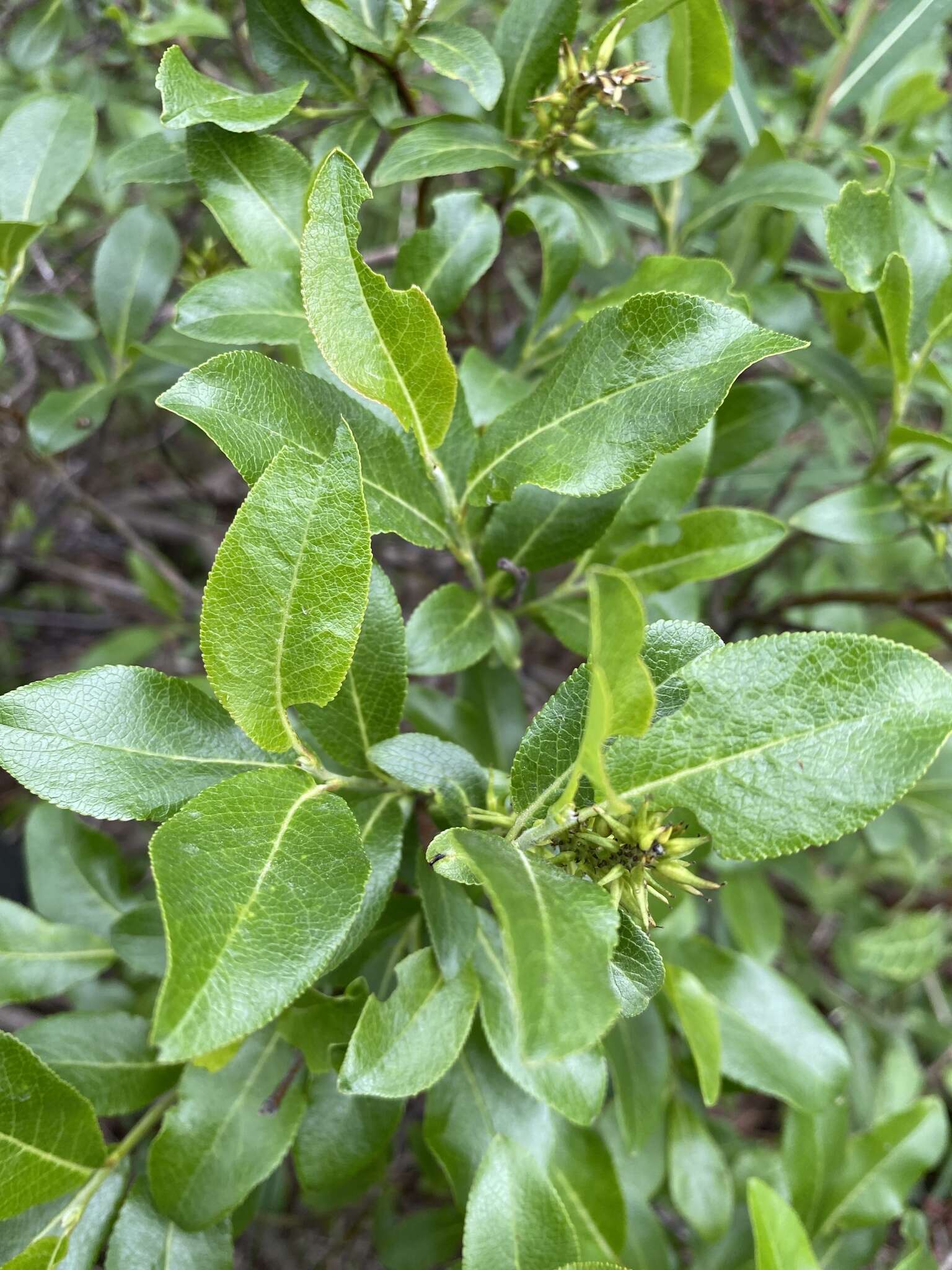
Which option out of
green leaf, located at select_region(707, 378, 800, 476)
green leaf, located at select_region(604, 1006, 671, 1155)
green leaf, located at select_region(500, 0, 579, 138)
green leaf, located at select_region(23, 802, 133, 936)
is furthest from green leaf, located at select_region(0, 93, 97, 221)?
green leaf, located at select_region(604, 1006, 671, 1155)

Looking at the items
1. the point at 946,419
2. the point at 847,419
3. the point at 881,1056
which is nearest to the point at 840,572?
the point at 847,419

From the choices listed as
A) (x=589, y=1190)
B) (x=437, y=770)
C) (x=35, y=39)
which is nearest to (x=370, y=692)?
(x=437, y=770)

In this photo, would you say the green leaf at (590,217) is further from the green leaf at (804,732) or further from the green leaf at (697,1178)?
the green leaf at (697,1178)

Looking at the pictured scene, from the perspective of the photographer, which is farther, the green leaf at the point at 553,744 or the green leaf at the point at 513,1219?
the green leaf at the point at 513,1219

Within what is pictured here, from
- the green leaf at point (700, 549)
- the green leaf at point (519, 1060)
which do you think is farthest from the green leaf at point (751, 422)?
Result: the green leaf at point (519, 1060)

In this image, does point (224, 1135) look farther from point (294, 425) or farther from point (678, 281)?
point (678, 281)
